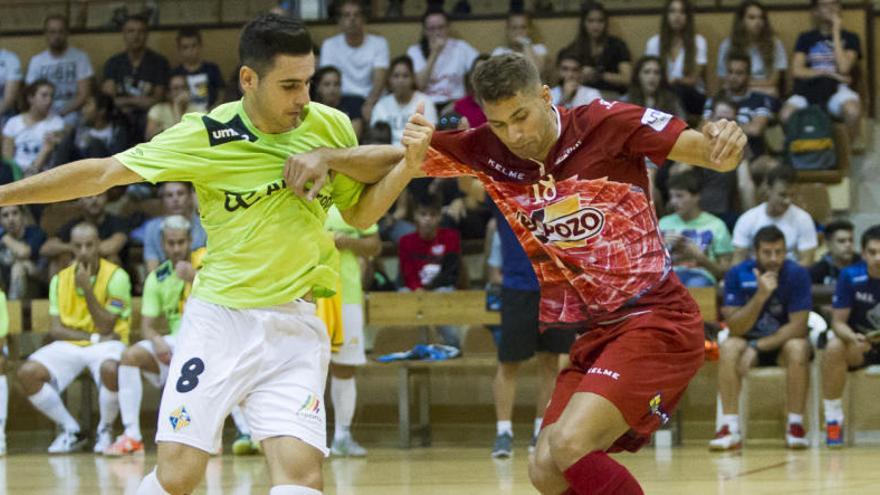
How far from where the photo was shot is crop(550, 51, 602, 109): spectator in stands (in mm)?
12148

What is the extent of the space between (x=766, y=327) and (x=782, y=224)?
120cm

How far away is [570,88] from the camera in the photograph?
39.7 feet

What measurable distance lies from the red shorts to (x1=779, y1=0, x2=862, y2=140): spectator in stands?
27.0 ft

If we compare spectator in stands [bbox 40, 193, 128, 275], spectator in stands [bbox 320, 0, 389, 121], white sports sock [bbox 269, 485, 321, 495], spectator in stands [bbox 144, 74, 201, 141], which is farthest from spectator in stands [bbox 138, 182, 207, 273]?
white sports sock [bbox 269, 485, 321, 495]

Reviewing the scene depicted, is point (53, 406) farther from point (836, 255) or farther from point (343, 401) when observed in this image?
point (836, 255)

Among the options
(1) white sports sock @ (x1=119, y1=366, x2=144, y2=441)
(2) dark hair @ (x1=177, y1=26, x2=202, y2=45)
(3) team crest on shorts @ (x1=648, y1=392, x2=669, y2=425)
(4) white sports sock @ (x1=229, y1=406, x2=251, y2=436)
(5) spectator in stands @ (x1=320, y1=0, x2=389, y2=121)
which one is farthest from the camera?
(2) dark hair @ (x1=177, y1=26, x2=202, y2=45)

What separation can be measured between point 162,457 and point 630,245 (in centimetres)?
182

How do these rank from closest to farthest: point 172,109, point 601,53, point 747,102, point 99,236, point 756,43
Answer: point 99,236, point 747,102, point 756,43, point 601,53, point 172,109

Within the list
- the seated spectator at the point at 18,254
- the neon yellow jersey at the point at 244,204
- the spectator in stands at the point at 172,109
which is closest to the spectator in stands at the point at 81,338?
the seated spectator at the point at 18,254

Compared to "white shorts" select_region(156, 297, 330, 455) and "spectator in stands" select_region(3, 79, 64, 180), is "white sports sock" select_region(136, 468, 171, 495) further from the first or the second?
"spectator in stands" select_region(3, 79, 64, 180)

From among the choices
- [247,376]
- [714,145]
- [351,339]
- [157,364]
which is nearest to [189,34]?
[157,364]

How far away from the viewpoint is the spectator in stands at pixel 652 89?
12.3 meters

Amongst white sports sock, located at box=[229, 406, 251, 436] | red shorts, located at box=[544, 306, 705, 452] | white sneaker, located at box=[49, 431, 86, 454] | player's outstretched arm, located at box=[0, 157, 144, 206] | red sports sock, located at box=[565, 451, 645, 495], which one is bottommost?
white sneaker, located at box=[49, 431, 86, 454]

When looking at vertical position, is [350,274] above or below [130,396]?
above
